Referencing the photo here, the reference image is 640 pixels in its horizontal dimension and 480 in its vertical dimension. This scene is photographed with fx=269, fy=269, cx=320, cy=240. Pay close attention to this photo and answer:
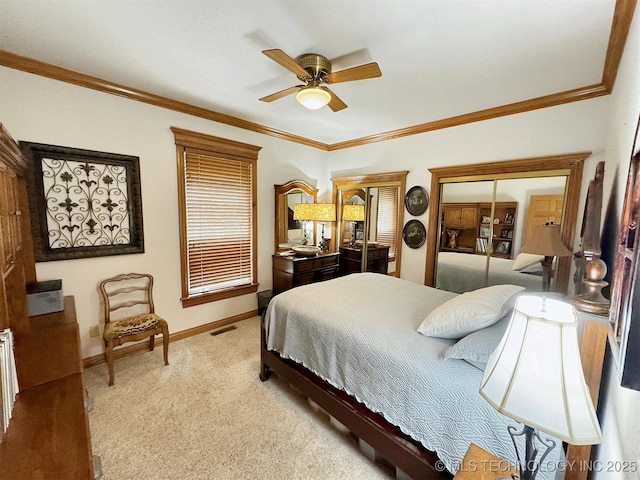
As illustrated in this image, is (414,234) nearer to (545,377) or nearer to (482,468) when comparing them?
(482,468)

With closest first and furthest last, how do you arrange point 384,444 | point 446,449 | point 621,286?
point 621,286 < point 446,449 < point 384,444

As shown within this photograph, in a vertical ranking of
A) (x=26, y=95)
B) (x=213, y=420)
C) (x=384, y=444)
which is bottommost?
(x=213, y=420)

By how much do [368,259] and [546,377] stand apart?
11.4ft

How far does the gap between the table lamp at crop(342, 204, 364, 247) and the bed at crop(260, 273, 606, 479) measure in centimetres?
202

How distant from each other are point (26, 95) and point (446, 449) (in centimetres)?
374

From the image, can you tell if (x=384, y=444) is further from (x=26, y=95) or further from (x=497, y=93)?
(x=26, y=95)

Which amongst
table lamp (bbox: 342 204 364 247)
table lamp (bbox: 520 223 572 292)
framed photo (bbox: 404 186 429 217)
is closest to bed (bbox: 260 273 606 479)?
table lamp (bbox: 520 223 572 292)

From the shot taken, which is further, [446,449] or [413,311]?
[413,311]

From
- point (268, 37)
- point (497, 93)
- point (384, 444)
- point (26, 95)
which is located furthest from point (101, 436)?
point (497, 93)

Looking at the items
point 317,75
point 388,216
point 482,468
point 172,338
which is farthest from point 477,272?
point 172,338

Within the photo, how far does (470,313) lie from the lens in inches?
58.1

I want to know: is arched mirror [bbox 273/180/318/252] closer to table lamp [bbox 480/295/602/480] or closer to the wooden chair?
the wooden chair

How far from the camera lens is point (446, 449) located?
1278 millimetres

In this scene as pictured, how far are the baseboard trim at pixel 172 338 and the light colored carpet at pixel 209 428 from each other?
0.28 feet
